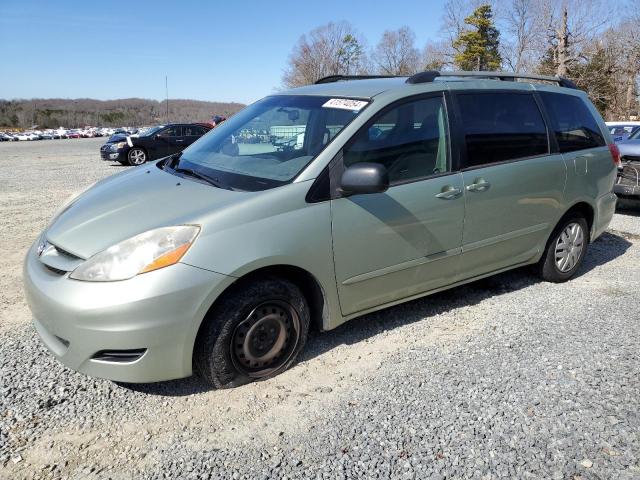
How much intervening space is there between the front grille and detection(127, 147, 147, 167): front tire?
16890mm

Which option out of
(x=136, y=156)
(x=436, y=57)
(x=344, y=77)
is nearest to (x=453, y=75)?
(x=344, y=77)

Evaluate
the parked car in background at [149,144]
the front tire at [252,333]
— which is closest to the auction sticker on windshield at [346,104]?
the front tire at [252,333]

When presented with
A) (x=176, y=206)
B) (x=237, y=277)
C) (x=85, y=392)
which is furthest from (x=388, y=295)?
(x=85, y=392)

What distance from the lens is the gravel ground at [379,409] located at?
2371 millimetres

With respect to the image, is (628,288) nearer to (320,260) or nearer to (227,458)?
(320,260)

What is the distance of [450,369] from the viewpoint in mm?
3199

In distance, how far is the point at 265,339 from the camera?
2996 mm

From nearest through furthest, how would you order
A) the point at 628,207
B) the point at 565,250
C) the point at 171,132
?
the point at 565,250
the point at 628,207
the point at 171,132

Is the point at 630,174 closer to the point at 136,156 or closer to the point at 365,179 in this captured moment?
the point at 365,179

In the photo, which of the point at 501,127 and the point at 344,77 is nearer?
the point at 501,127

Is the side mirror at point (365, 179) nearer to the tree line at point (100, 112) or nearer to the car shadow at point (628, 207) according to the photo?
the car shadow at point (628, 207)

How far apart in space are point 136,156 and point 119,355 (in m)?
17.3

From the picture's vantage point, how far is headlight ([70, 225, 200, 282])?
2.56 m

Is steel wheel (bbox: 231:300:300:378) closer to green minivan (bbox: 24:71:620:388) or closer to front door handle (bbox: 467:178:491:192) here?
green minivan (bbox: 24:71:620:388)
